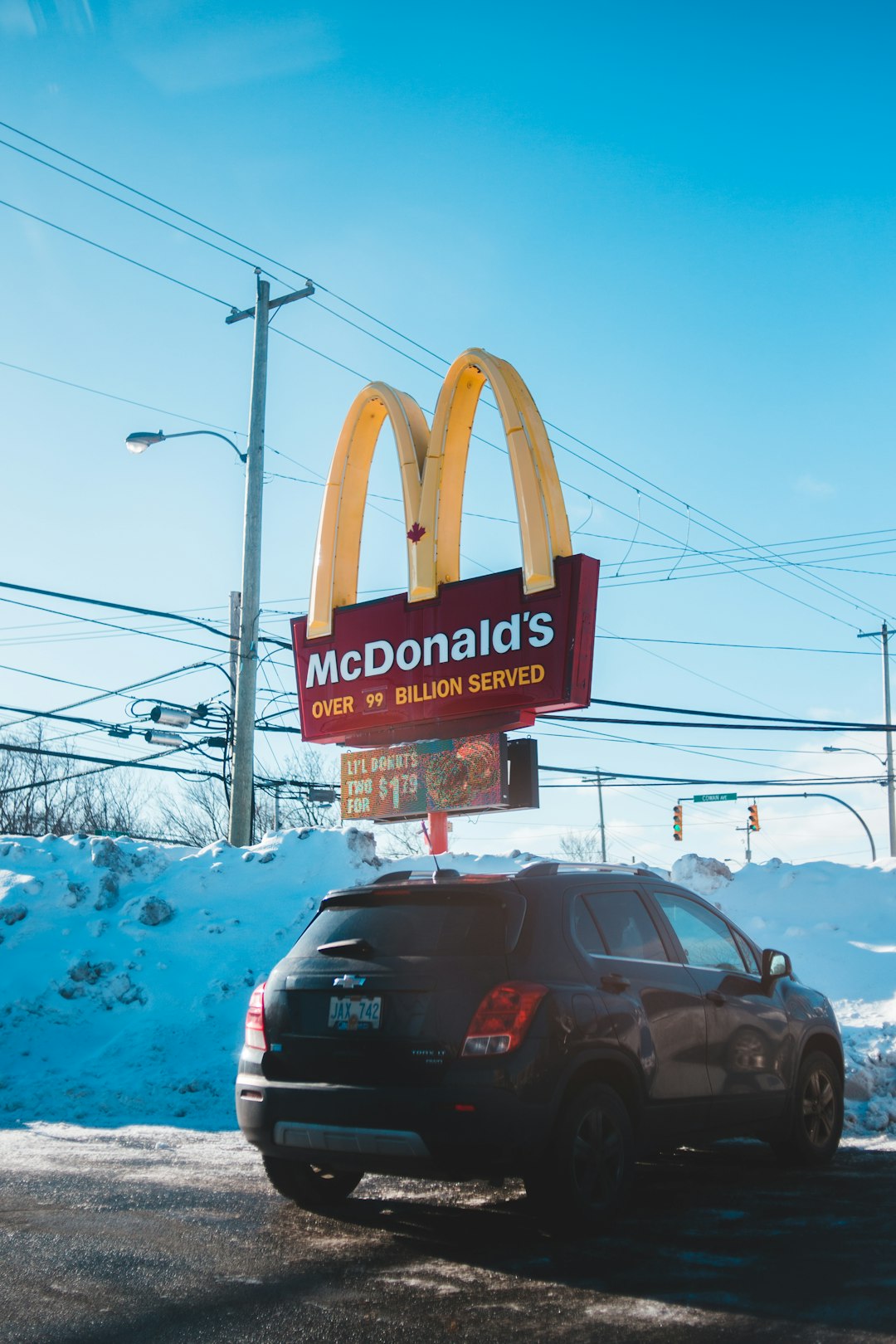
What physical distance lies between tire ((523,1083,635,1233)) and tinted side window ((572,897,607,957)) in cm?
68

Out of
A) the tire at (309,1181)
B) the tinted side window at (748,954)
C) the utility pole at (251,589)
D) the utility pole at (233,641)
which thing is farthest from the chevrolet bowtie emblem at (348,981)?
the utility pole at (233,641)

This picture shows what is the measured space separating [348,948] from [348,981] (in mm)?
186

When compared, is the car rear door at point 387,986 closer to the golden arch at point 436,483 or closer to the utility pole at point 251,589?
the golden arch at point 436,483

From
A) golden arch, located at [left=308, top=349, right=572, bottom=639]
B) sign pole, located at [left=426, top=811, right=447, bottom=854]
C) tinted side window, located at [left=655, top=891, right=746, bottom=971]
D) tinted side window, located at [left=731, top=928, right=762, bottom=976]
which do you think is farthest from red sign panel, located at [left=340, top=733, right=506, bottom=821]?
tinted side window, located at [left=655, top=891, right=746, bottom=971]

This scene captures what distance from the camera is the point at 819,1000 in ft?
26.9

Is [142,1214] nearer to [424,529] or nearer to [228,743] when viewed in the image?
[424,529]

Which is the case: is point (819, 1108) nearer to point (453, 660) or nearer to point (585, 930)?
point (585, 930)

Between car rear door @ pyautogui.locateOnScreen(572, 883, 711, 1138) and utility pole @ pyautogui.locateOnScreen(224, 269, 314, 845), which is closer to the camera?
car rear door @ pyautogui.locateOnScreen(572, 883, 711, 1138)

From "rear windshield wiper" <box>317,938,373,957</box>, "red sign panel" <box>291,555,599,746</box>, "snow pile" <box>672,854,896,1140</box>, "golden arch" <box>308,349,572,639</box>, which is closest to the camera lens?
"rear windshield wiper" <box>317,938,373,957</box>

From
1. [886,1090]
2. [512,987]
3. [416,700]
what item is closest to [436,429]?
[416,700]

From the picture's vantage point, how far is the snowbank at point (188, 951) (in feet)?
35.6

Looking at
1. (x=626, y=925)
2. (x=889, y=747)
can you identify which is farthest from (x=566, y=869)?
(x=889, y=747)

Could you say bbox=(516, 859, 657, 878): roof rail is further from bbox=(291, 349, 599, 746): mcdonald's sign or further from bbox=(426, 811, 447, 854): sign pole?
bbox=(426, 811, 447, 854): sign pole

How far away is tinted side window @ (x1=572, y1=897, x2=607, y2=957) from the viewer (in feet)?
20.6
